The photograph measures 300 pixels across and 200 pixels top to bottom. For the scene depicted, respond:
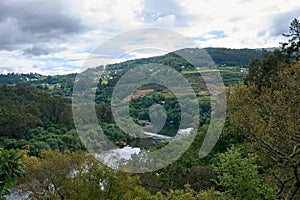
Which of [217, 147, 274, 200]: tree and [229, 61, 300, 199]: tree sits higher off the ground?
[229, 61, 300, 199]: tree

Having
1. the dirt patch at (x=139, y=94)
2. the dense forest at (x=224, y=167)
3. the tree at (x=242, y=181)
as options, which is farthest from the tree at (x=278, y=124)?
the dirt patch at (x=139, y=94)

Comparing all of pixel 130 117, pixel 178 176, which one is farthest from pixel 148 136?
pixel 178 176

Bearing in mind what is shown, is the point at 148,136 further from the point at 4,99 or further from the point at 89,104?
the point at 4,99

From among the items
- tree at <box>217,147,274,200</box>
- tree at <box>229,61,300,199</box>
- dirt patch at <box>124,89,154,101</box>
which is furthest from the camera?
dirt patch at <box>124,89,154,101</box>

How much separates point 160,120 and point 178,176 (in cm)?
2881

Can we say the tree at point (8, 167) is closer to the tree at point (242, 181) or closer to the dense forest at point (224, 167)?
the dense forest at point (224, 167)

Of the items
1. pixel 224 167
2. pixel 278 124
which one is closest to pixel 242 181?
pixel 224 167

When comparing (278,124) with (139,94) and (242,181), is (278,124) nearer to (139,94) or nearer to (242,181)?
(242,181)

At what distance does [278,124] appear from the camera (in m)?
9.77

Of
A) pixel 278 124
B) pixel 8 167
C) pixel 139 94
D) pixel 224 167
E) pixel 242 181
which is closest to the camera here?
pixel 8 167

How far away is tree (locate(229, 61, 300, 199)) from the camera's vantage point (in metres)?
9.40

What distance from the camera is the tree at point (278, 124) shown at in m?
9.40

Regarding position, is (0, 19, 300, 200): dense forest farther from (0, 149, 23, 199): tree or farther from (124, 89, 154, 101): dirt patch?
(124, 89, 154, 101): dirt patch

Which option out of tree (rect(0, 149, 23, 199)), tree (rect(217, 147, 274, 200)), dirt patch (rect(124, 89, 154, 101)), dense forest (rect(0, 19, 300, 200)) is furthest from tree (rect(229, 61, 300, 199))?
dirt patch (rect(124, 89, 154, 101))
